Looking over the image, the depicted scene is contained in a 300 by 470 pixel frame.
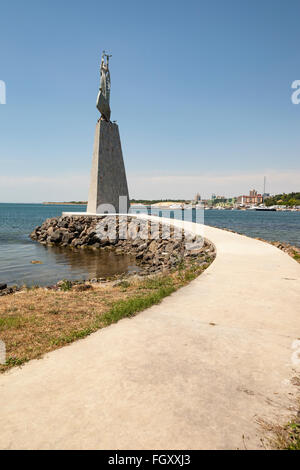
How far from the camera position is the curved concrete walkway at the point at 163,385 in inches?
92.3

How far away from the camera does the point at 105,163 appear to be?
96.7 feet

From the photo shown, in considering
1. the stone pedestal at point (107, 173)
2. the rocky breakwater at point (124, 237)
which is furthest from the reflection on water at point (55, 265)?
the stone pedestal at point (107, 173)

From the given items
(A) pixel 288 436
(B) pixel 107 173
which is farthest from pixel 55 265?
(A) pixel 288 436

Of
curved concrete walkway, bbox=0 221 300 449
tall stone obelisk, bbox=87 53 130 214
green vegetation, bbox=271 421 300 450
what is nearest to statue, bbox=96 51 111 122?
tall stone obelisk, bbox=87 53 130 214

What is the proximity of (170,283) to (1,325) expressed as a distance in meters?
4.26

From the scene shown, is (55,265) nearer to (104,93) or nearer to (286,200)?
(104,93)

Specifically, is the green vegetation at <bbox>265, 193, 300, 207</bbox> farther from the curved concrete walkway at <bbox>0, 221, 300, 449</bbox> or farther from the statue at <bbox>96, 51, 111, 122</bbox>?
the curved concrete walkway at <bbox>0, 221, 300, 449</bbox>

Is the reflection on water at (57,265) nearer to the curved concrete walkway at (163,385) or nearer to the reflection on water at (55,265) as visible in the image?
the reflection on water at (55,265)

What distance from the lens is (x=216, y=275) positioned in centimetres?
802

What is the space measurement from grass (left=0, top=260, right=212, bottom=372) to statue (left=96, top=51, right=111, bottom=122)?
26.3m

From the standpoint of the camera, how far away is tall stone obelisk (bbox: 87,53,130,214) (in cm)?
2909

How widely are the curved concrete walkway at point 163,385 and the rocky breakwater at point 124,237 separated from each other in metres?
10.7
